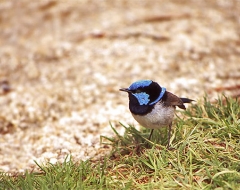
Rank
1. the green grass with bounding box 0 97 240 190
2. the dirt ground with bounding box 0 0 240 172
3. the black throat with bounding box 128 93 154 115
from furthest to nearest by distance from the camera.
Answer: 1. the dirt ground with bounding box 0 0 240 172
2. the black throat with bounding box 128 93 154 115
3. the green grass with bounding box 0 97 240 190

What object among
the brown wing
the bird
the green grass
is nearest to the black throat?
the bird

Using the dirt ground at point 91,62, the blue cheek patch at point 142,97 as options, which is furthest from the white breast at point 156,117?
the dirt ground at point 91,62

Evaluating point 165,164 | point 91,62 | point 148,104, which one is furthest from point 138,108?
point 91,62

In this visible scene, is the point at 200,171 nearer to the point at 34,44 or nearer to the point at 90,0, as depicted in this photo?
the point at 34,44

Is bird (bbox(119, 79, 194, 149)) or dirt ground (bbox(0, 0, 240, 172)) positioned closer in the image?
bird (bbox(119, 79, 194, 149))

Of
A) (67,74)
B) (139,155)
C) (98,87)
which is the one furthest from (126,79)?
(139,155)

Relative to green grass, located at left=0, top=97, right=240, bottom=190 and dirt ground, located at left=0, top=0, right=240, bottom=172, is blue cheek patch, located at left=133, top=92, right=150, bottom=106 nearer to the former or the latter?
green grass, located at left=0, top=97, right=240, bottom=190

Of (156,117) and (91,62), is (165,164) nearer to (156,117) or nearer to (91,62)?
(156,117)
